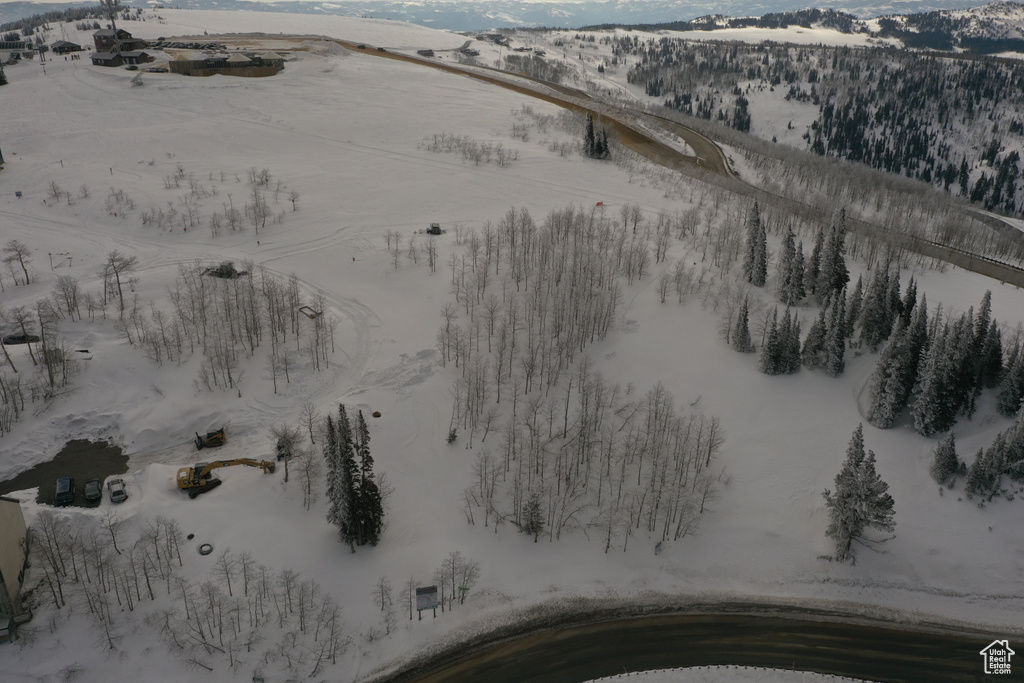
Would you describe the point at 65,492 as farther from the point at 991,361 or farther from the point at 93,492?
the point at 991,361

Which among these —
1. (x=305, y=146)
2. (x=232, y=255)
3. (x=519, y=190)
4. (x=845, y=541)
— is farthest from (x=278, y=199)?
(x=845, y=541)

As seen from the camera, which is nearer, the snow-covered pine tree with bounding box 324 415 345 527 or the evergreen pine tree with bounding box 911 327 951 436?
the snow-covered pine tree with bounding box 324 415 345 527

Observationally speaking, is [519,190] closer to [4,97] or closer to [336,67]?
[336,67]

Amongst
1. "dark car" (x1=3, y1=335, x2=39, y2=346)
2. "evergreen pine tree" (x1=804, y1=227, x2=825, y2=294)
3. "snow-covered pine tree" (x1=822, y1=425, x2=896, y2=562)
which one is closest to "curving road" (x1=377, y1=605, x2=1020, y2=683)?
"snow-covered pine tree" (x1=822, y1=425, x2=896, y2=562)

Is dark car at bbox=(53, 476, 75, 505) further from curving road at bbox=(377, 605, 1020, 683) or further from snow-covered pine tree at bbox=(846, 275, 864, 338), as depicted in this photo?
snow-covered pine tree at bbox=(846, 275, 864, 338)

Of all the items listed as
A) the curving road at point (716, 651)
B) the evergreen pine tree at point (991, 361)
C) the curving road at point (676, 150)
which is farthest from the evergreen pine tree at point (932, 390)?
the curving road at point (676, 150)

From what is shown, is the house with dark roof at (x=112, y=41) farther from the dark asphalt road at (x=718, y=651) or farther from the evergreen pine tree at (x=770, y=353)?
the dark asphalt road at (x=718, y=651)
